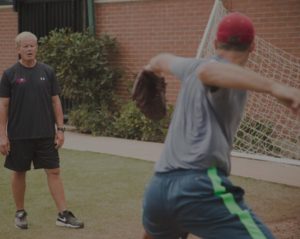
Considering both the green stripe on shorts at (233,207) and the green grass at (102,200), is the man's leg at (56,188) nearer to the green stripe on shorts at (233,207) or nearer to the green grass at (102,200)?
the green grass at (102,200)

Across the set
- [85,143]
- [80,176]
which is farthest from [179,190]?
[85,143]

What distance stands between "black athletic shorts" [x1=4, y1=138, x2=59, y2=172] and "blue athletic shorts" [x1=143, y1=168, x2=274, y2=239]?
114 inches

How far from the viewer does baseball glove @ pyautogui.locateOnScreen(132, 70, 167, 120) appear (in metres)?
3.90

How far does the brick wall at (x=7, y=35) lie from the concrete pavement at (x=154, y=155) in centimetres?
375

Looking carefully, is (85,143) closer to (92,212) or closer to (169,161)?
(92,212)

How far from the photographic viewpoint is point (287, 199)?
7.30 metres

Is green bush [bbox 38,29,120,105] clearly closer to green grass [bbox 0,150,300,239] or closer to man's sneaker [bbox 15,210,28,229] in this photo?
green grass [bbox 0,150,300,239]

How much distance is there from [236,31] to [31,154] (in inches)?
136

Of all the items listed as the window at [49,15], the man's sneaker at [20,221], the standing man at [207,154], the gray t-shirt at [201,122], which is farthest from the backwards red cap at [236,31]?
the window at [49,15]

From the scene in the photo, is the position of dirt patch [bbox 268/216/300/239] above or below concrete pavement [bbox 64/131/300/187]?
above

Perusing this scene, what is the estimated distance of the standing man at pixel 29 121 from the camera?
19.8 ft

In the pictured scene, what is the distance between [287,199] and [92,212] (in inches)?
84.9

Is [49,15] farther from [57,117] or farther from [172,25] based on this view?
[57,117]

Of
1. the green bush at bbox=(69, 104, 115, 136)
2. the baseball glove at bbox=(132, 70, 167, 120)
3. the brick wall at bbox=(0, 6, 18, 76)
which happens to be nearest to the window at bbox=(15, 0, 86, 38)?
the brick wall at bbox=(0, 6, 18, 76)
